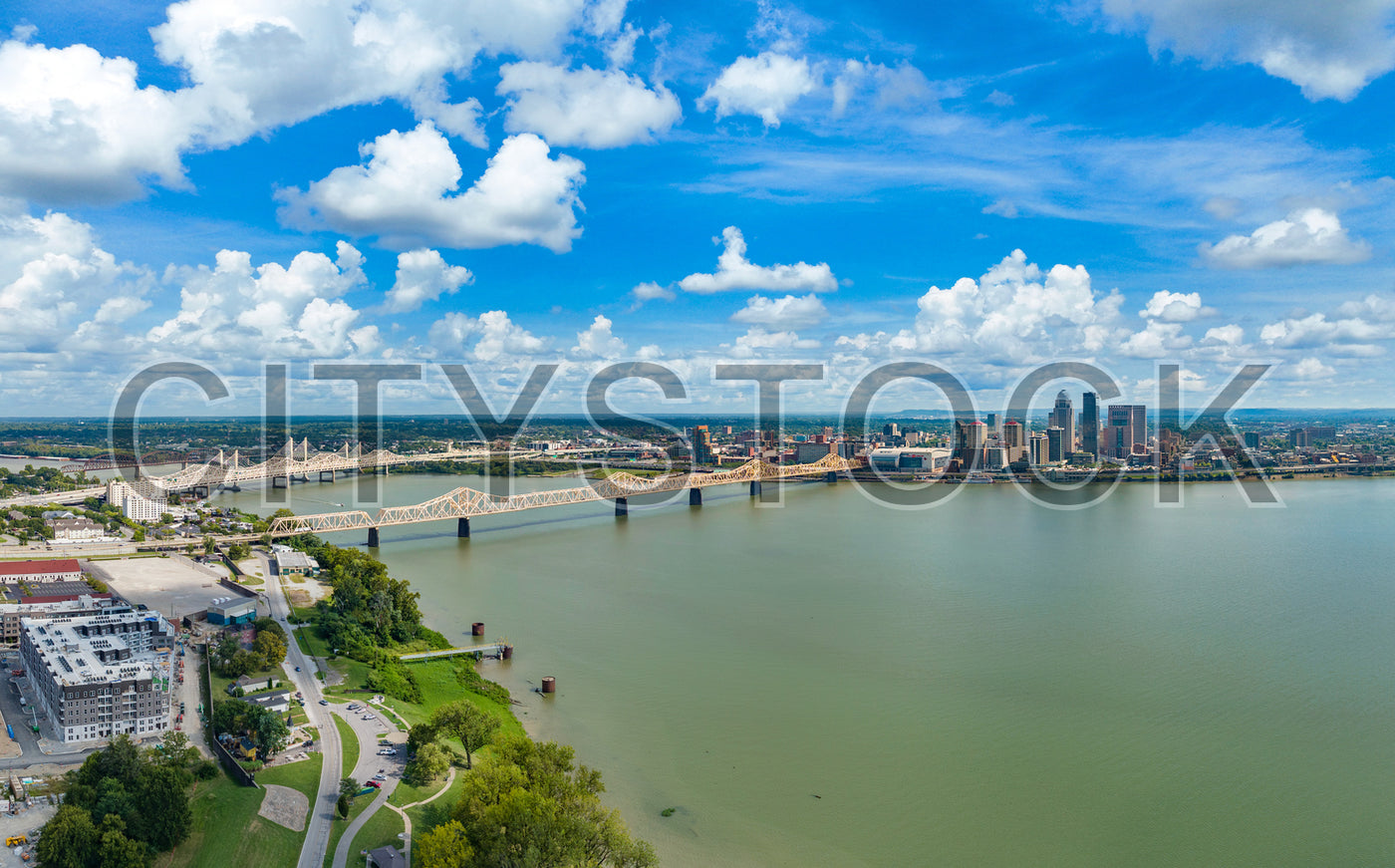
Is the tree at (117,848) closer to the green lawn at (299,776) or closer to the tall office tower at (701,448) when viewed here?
the green lawn at (299,776)

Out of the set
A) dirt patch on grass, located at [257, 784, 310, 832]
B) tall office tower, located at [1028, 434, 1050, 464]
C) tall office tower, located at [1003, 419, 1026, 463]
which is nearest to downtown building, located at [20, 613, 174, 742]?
dirt patch on grass, located at [257, 784, 310, 832]

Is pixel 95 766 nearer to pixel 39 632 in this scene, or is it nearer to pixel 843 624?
pixel 39 632

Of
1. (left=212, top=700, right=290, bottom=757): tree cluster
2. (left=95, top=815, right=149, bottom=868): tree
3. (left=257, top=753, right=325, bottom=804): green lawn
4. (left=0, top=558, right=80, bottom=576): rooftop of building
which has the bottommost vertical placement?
(left=257, top=753, right=325, bottom=804): green lawn

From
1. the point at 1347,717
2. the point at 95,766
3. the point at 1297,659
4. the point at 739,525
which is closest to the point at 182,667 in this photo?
the point at 95,766

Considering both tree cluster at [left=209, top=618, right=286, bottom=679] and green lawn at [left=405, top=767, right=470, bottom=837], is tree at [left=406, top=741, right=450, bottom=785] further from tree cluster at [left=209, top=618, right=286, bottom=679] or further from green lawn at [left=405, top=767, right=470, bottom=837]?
tree cluster at [left=209, top=618, right=286, bottom=679]

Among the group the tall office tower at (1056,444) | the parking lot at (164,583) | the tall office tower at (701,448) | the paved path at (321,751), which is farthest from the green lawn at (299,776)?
the tall office tower at (1056,444)
